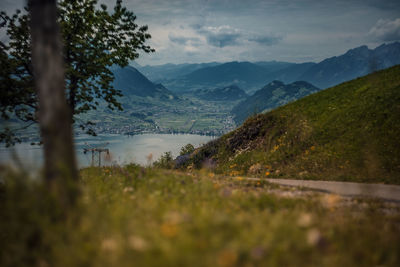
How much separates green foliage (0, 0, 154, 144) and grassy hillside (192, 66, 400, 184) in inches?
394

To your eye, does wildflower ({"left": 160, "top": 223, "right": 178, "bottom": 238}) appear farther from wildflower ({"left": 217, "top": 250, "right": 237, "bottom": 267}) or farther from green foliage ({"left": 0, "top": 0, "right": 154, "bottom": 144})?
green foliage ({"left": 0, "top": 0, "right": 154, "bottom": 144})

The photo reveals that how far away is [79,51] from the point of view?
41.2 feet

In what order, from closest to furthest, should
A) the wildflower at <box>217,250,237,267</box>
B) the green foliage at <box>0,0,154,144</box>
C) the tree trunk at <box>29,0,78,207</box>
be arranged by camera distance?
the wildflower at <box>217,250,237,267</box> < the tree trunk at <box>29,0,78,207</box> < the green foliage at <box>0,0,154,144</box>

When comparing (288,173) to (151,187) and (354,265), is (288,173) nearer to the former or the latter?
(151,187)

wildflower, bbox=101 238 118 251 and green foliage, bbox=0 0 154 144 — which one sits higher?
green foliage, bbox=0 0 154 144

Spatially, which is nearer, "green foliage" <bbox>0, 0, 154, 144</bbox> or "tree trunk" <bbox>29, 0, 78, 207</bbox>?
"tree trunk" <bbox>29, 0, 78, 207</bbox>

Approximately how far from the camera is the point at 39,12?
3.60 metres

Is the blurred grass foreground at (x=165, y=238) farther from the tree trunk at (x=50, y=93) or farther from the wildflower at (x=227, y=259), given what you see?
the tree trunk at (x=50, y=93)

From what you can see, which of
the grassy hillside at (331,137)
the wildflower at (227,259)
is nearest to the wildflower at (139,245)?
the wildflower at (227,259)

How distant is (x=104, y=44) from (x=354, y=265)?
572 inches

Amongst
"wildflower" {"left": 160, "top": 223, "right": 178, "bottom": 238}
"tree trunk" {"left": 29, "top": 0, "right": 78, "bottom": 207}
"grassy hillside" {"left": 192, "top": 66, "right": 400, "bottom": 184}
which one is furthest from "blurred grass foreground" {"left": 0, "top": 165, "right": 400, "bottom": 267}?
"grassy hillside" {"left": 192, "top": 66, "right": 400, "bottom": 184}

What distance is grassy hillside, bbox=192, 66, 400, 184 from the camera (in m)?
11.9

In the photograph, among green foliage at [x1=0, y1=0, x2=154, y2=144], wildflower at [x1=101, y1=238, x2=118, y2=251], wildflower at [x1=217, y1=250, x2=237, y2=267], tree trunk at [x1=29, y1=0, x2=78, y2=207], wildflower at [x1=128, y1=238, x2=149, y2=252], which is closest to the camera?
wildflower at [x1=217, y1=250, x2=237, y2=267]

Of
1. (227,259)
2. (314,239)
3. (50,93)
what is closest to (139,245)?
(227,259)
